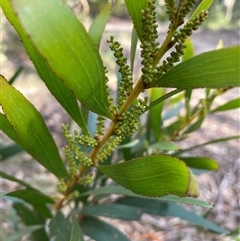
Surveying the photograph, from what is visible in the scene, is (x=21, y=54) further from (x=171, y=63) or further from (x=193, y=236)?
(x=171, y=63)

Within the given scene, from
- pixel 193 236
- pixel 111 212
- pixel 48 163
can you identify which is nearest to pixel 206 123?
pixel 193 236

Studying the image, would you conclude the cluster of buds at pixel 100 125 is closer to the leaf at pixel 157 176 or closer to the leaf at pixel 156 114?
the leaf at pixel 157 176

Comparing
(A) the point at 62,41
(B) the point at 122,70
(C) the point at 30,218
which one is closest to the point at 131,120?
(B) the point at 122,70

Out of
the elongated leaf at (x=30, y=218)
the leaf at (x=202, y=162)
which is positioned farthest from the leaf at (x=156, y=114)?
the elongated leaf at (x=30, y=218)

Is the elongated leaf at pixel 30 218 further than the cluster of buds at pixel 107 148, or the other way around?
the elongated leaf at pixel 30 218

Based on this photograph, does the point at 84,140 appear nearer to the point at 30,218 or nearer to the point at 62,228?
the point at 62,228

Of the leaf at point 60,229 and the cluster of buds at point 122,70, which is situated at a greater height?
the cluster of buds at point 122,70
